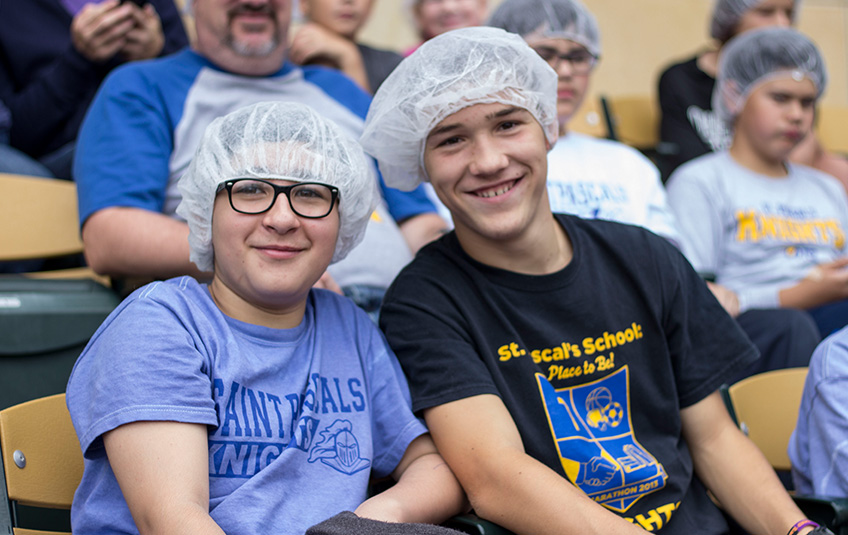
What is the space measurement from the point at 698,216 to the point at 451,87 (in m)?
1.69

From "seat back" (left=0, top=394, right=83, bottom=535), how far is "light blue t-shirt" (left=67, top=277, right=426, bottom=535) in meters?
0.10

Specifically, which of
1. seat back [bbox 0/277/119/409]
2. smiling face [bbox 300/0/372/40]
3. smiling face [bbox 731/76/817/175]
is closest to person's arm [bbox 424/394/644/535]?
seat back [bbox 0/277/119/409]

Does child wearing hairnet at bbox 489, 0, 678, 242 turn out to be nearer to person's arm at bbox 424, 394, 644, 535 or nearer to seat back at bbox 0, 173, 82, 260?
person's arm at bbox 424, 394, 644, 535

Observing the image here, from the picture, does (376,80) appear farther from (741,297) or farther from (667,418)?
(667,418)


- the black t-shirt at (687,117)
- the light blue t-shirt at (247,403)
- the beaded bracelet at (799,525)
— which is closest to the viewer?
the light blue t-shirt at (247,403)

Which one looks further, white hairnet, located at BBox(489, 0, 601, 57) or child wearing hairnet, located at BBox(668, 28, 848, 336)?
child wearing hairnet, located at BBox(668, 28, 848, 336)

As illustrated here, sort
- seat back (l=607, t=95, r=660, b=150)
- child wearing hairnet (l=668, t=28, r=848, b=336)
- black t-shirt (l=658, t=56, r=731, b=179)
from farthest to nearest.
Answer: seat back (l=607, t=95, r=660, b=150), black t-shirt (l=658, t=56, r=731, b=179), child wearing hairnet (l=668, t=28, r=848, b=336)

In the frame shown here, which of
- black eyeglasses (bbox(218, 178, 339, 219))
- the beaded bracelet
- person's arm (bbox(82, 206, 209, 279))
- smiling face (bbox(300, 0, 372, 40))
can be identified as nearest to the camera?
black eyeglasses (bbox(218, 178, 339, 219))

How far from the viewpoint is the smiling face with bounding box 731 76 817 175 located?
3404 mm

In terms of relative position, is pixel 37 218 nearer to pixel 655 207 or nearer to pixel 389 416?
pixel 389 416

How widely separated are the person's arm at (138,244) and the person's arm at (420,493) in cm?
81

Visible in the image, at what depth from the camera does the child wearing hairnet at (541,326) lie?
180cm

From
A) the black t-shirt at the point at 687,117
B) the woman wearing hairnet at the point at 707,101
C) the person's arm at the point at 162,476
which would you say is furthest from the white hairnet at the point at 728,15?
the person's arm at the point at 162,476

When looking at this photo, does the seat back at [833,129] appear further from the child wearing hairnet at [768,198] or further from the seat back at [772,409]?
the seat back at [772,409]
